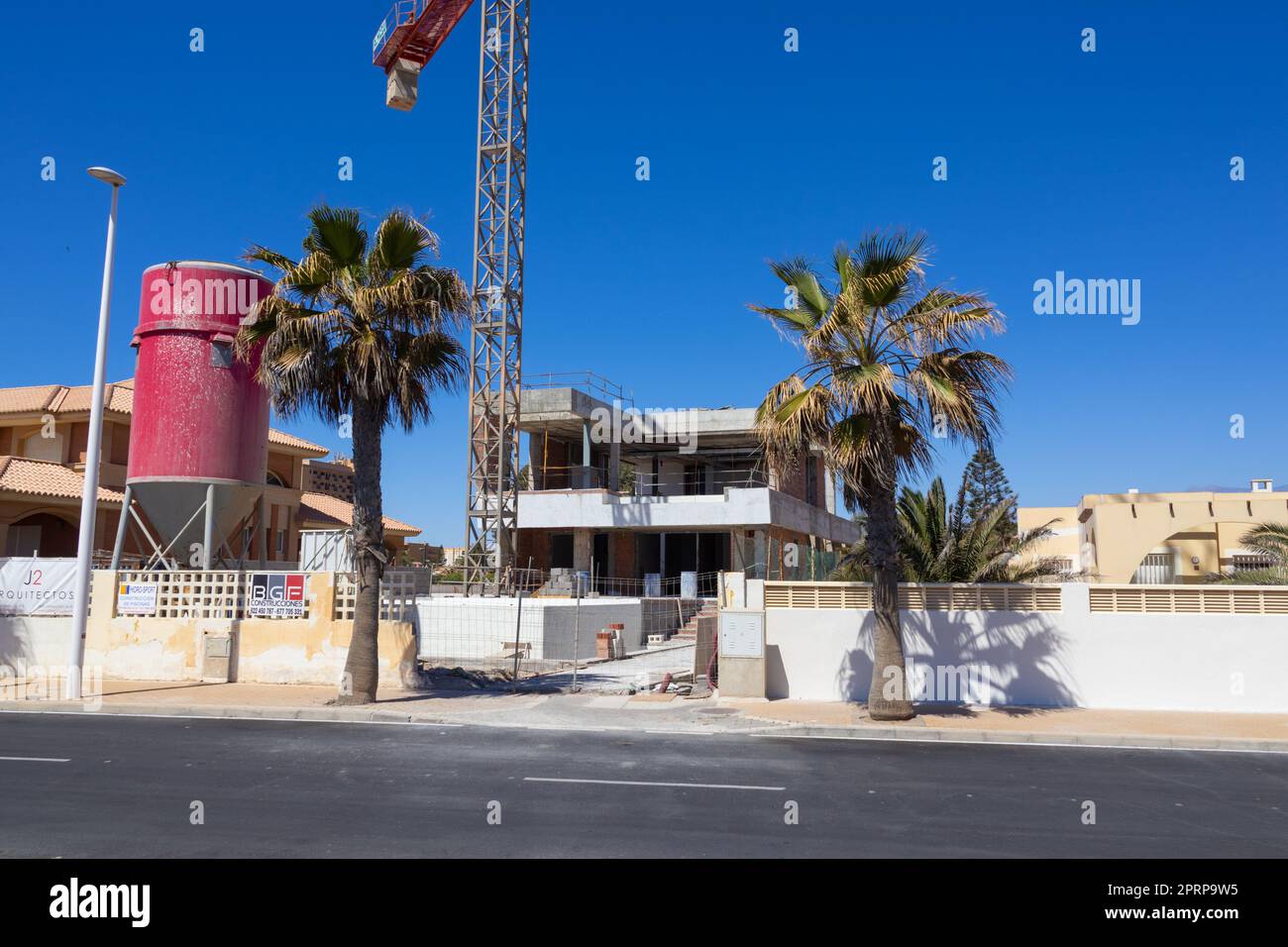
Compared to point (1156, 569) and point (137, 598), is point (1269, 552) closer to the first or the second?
point (1156, 569)

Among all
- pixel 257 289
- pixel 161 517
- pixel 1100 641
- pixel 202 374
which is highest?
pixel 257 289

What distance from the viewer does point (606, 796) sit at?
348 inches

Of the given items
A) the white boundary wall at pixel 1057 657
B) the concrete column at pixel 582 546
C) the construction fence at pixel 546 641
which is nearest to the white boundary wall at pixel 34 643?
the construction fence at pixel 546 641

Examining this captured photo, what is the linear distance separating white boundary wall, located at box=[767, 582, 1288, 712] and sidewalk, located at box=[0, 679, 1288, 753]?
391 mm

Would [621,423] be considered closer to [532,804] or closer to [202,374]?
[202,374]

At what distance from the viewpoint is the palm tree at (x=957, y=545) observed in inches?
736

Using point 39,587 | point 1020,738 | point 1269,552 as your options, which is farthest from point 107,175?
point 1269,552

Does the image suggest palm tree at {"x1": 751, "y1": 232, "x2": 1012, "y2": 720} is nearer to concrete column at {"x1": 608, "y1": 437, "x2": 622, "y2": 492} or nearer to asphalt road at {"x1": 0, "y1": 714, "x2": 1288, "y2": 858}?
asphalt road at {"x1": 0, "y1": 714, "x2": 1288, "y2": 858}

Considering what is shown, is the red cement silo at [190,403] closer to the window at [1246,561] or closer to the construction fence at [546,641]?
the construction fence at [546,641]

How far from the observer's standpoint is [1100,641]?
15.0 m

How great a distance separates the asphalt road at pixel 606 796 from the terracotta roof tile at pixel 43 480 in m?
18.5

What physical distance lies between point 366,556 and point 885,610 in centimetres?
856
